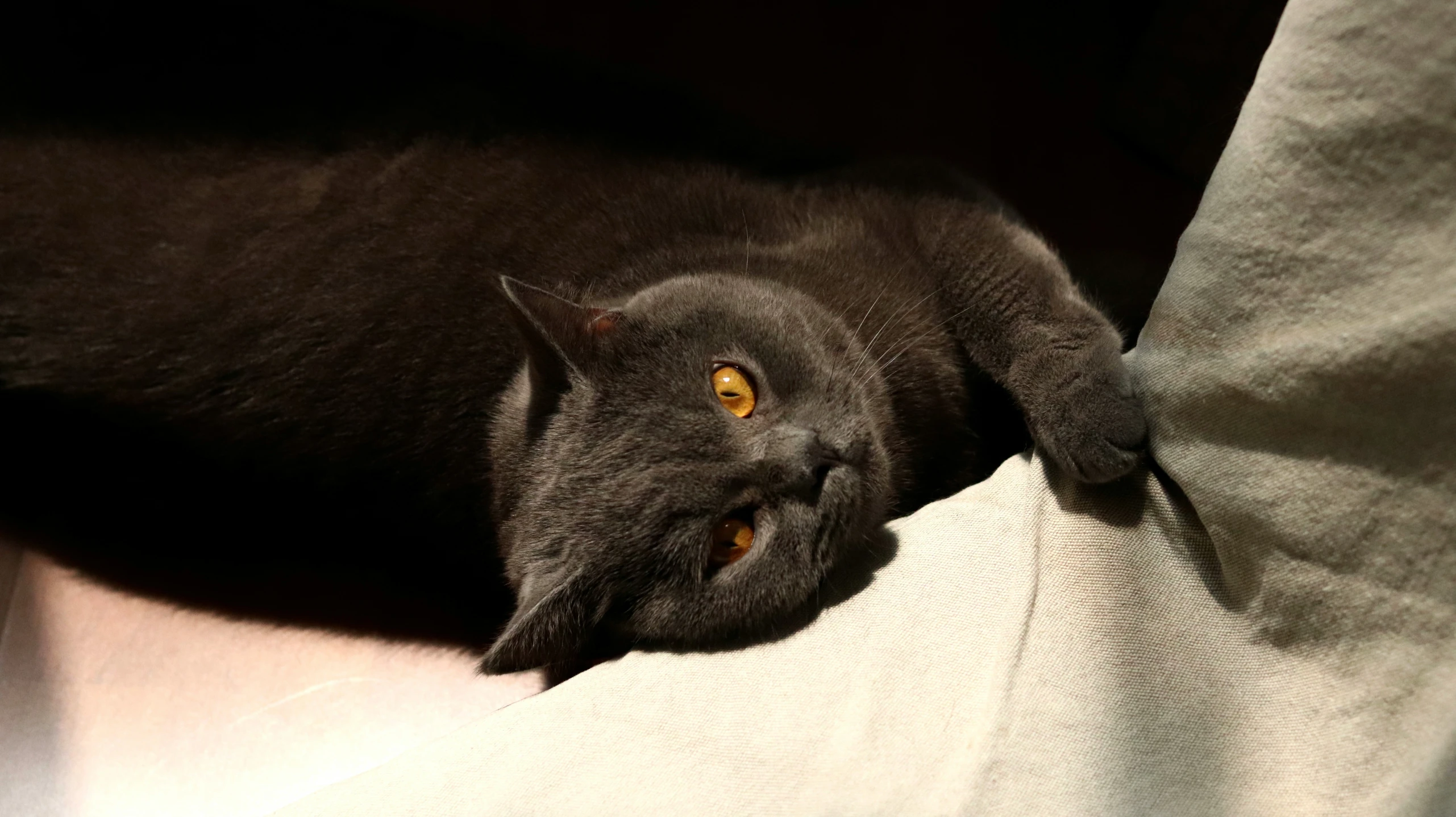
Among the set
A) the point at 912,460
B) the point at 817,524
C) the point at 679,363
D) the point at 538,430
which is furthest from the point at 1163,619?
the point at 538,430

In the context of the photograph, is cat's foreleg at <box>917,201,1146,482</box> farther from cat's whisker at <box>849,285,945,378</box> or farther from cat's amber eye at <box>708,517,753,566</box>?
cat's amber eye at <box>708,517,753,566</box>

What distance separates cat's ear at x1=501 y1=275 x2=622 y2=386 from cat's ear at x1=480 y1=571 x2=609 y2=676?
228 millimetres

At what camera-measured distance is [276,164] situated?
129 cm

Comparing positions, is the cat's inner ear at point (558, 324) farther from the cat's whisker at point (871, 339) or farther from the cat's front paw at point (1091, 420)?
the cat's front paw at point (1091, 420)

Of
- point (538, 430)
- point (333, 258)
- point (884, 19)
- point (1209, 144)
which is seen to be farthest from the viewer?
point (884, 19)

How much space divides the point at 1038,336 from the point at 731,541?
435mm

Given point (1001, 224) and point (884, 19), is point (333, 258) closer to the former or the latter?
point (1001, 224)

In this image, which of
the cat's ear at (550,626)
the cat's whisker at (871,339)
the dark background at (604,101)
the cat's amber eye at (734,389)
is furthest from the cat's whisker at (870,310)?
the cat's ear at (550,626)

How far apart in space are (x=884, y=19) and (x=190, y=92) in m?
1.09

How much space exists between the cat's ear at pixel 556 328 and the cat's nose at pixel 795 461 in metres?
0.22

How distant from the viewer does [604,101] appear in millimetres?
1436

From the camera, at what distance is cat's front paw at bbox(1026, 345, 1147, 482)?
0.96 metres

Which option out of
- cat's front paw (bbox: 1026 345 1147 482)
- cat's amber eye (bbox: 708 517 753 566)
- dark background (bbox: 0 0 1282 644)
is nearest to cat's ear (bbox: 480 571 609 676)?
cat's amber eye (bbox: 708 517 753 566)

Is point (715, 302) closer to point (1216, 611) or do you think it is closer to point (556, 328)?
point (556, 328)
